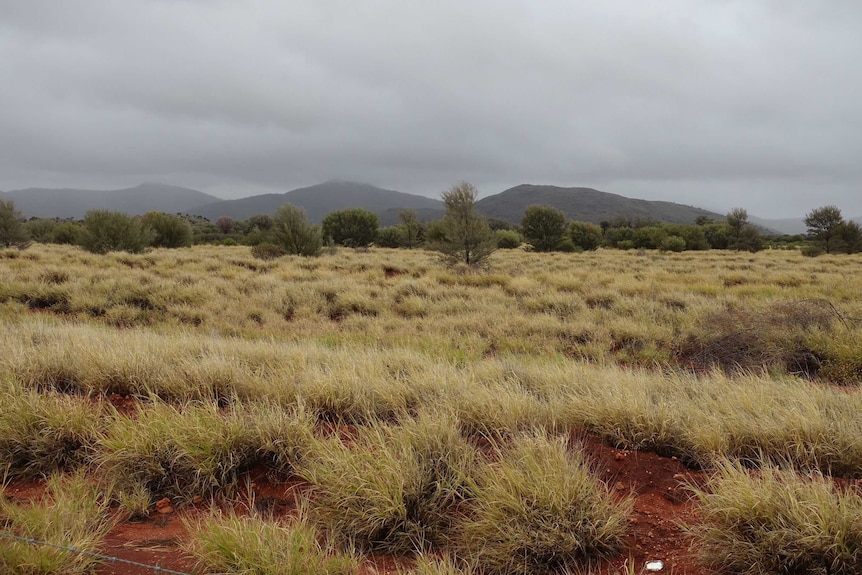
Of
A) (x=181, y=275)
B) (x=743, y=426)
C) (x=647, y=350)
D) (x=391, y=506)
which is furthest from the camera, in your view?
(x=181, y=275)

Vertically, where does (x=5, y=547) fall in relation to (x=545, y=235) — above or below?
below

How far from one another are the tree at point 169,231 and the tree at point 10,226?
7.99 meters

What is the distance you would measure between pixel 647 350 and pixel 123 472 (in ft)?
23.5

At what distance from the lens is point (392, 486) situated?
7.82ft

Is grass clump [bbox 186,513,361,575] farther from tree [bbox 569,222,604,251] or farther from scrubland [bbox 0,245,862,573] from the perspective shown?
tree [bbox 569,222,604,251]

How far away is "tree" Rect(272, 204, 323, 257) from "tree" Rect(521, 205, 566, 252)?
23939mm

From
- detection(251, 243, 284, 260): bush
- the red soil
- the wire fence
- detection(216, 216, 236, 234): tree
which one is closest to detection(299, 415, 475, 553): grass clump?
the red soil

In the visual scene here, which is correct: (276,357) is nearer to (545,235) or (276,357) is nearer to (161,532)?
(161,532)

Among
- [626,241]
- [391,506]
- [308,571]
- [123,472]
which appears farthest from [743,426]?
[626,241]

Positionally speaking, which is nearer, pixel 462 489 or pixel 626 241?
pixel 462 489

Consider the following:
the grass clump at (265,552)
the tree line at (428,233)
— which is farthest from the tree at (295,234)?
the grass clump at (265,552)

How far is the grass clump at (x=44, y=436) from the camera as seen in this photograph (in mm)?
2877

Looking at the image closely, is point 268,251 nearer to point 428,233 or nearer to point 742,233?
point 428,233

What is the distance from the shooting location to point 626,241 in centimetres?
4872
